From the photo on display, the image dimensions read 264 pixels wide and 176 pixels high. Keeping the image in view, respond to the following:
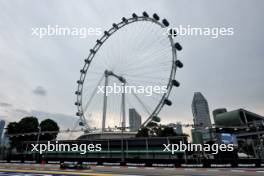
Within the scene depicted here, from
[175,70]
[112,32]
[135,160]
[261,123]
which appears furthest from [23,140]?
[261,123]

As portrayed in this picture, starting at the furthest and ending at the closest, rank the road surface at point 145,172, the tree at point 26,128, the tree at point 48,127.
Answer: the tree at point 48,127
the tree at point 26,128
the road surface at point 145,172

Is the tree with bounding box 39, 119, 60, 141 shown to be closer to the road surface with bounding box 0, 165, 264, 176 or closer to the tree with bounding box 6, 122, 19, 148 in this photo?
the tree with bounding box 6, 122, 19, 148

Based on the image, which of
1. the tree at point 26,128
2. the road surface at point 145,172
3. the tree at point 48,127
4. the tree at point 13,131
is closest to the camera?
the road surface at point 145,172

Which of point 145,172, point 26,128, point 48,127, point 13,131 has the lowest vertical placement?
point 145,172

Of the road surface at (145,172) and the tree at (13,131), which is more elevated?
the tree at (13,131)

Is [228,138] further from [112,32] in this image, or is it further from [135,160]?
[112,32]

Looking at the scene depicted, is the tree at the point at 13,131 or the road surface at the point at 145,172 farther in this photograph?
the tree at the point at 13,131

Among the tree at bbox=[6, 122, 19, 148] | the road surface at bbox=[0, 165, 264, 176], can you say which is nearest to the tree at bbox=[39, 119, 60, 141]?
the tree at bbox=[6, 122, 19, 148]

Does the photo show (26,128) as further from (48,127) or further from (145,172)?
(145,172)

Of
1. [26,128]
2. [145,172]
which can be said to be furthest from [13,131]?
[145,172]

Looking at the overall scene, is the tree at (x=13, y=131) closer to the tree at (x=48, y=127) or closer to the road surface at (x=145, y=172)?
the tree at (x=48, y=127)

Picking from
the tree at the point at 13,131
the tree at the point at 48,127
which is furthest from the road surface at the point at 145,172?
the tree at the point at 13,131

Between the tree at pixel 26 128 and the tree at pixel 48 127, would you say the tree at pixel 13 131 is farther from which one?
the tree at pixel 48 127

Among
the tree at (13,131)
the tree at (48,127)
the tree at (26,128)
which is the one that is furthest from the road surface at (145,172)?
the tree at (13,131)
